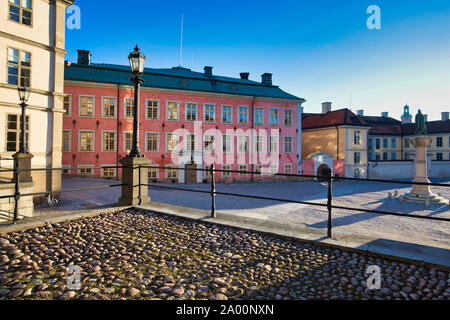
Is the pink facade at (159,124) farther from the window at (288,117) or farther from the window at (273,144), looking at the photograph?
the window at (273,144)

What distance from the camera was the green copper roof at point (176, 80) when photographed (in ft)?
74.4

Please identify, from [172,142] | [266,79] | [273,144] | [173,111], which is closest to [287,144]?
[273,144]

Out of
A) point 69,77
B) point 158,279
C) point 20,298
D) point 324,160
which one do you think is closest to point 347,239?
point 158,279

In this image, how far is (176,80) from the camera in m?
26.1

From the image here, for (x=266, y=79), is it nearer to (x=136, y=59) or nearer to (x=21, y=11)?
(x=21, y=11)

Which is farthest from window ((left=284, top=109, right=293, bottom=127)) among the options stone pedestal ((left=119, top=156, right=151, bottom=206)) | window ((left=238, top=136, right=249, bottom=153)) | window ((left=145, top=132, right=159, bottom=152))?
stone pedestal ((left=119, top=156, right=151, bottom=206))

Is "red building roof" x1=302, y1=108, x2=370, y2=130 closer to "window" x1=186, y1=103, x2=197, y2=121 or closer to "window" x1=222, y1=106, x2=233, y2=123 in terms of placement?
"window" x1=222, y1=106, x2=233, y2=123

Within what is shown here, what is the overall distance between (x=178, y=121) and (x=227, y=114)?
5.35 meters

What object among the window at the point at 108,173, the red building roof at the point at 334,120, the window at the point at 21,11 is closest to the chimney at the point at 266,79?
the red building roof at the point at 334,120

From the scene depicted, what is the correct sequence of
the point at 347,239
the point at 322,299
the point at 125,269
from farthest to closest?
the point at 347,239 → the point at 125,269 → the point at 322,299

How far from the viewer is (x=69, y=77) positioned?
2114 cm
